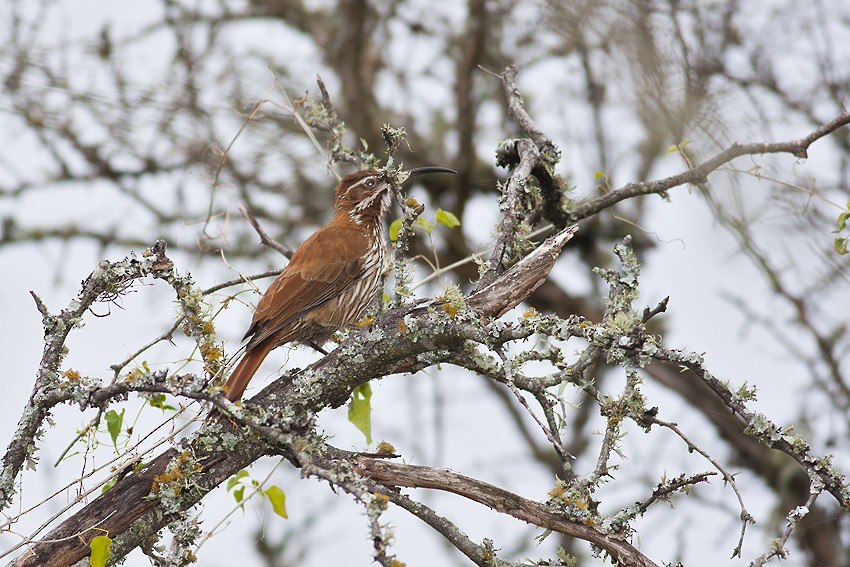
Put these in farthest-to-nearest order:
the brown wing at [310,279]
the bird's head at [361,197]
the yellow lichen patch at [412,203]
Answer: the bird's head at [361,197], the brown wing at [310,279], the yellow lichen patch at [412,203]

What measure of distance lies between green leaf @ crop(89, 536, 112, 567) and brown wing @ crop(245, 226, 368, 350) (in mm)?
1244

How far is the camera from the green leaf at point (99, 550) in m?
2.87

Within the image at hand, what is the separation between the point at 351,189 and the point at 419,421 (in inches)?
197

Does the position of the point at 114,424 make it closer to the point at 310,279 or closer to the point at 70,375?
the point at 70,375

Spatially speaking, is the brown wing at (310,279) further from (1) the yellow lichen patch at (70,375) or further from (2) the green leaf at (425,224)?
(1) the yellow lichen patch at (70,375)

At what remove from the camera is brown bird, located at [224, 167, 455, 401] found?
4250 millimetres

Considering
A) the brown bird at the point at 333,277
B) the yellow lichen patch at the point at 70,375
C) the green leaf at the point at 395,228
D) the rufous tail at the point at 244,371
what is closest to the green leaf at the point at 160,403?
the rufous tail at the point at 244,371

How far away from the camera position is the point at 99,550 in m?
2.88

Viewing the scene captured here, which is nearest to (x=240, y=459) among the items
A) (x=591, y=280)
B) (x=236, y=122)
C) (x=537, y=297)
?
(x=236, y=122)

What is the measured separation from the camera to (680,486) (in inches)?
115

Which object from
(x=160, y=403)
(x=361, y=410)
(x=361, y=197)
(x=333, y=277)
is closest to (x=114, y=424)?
(x=160, y=403)

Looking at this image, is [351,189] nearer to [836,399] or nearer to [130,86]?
[130,86]

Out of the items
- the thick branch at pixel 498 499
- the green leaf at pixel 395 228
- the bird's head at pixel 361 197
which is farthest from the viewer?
the bird's head at pixel 361 197

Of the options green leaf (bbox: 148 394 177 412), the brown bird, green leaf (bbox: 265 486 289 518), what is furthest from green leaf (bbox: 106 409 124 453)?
the brown bird
